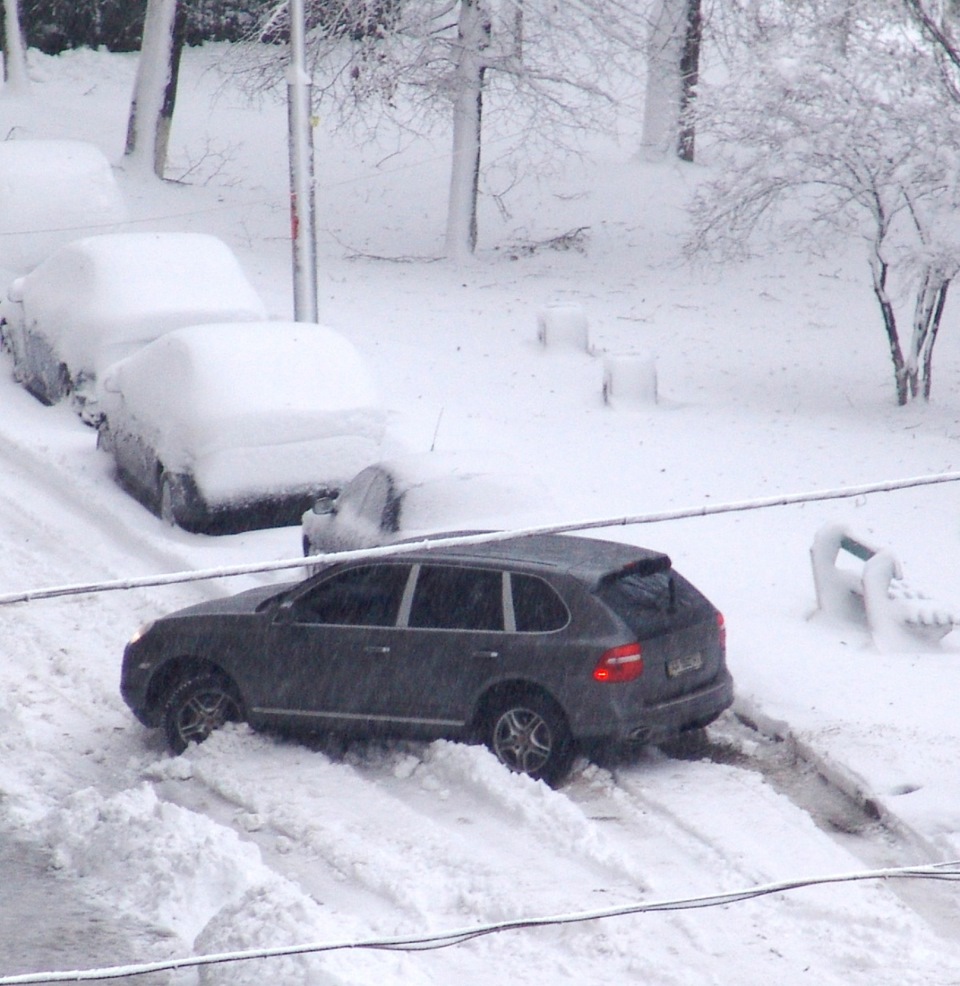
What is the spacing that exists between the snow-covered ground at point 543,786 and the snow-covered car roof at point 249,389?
3.03 feet

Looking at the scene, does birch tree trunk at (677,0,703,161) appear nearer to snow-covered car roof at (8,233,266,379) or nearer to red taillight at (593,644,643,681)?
snow-covered car roof at (8,233,266,379)

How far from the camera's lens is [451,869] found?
8.28 meters

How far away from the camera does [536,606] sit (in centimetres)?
957

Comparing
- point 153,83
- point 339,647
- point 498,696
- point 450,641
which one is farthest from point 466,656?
point 153,83

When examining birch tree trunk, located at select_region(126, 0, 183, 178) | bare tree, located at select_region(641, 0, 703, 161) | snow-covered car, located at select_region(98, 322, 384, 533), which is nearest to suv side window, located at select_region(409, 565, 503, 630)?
snow-covered car, located at select_region(98, 322, 384, 533)

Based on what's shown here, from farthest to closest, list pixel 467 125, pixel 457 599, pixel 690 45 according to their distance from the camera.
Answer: pixel 690 45 < pixel 467 125 < pixel 457 599

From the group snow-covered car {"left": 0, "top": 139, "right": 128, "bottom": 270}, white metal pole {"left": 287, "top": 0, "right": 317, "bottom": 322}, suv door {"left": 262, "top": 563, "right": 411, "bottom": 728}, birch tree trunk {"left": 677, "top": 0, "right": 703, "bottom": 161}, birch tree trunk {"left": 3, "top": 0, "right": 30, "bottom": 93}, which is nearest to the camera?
suv door {"left": 262, "top": 563, "right": 411, "bottom": 728}

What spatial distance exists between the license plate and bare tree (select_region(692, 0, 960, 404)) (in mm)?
11486

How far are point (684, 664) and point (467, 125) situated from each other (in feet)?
65.8

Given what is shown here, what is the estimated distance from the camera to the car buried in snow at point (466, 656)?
938cm

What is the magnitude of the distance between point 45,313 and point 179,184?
14.7 metres

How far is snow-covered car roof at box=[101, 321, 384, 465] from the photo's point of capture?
14.6 meters

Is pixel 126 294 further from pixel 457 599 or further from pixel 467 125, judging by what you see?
pixel 467 125

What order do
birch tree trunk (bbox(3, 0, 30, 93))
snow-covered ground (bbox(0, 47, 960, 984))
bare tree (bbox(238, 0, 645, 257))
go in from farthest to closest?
birch tree trunk (bbox(3, 0, 30, 93))
bare tree (bbox(238, 0, 645, 257))
snow-covered ground (bbox(0, 47, 960, 984))
